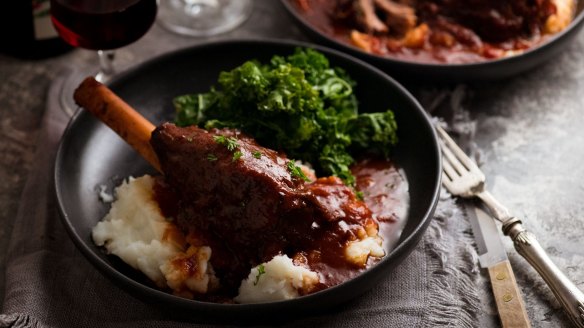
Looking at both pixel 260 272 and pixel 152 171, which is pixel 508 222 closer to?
pixel 260 272

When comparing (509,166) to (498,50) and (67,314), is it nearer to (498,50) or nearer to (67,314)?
(498,50)

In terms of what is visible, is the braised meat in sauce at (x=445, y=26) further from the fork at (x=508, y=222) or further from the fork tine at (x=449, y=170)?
the fork tine at (x=449, y=170)

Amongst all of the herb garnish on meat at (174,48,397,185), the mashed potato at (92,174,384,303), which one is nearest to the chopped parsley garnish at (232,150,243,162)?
the mashed potato at (92,174,384,303)

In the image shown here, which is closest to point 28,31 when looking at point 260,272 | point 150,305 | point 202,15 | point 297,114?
point 202,15

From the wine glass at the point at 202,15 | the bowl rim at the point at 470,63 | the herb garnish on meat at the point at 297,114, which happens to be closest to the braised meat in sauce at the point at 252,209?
the herb garnish on meat at the point at 297,114

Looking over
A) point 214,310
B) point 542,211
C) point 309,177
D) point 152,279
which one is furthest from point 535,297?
point 152,279

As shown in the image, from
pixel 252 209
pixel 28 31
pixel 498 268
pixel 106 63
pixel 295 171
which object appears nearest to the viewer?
pixel 252 209
